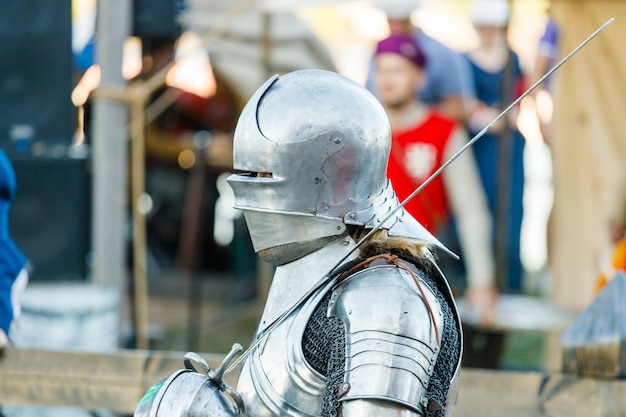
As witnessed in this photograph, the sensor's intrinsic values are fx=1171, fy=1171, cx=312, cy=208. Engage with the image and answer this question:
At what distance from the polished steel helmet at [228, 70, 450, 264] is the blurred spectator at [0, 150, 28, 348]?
1734 mm

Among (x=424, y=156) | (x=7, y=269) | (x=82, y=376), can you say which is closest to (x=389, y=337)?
(x=82, y=376)

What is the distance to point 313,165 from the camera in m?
2.87

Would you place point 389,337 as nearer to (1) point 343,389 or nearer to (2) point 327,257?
(1) point 343,389

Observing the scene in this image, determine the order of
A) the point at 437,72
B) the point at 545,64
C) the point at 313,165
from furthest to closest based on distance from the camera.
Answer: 1. the point at 545,64
2. the point at 437,72
3. the point at 313,165

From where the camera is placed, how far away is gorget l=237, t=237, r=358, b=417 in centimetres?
272

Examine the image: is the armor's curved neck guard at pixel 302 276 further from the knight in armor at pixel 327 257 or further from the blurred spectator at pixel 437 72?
the blurred spectator at pixel 437 72

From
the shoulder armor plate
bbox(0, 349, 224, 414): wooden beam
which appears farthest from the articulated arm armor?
bbox(0, 349, 224, 414): wooden beam

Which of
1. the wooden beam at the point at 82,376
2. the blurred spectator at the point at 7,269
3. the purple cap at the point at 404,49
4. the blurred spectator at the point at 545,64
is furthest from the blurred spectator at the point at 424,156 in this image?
the wooden beam at the point at 82,376

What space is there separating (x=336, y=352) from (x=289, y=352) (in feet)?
0.45

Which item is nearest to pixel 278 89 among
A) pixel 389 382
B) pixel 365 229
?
Answer: pixel 365 229

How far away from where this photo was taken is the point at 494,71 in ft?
26.5

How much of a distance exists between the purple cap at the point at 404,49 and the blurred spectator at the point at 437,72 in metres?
Answer: 0.62

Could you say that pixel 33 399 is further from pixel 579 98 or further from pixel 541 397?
pixel 579 98

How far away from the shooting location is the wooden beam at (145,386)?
360 cm
